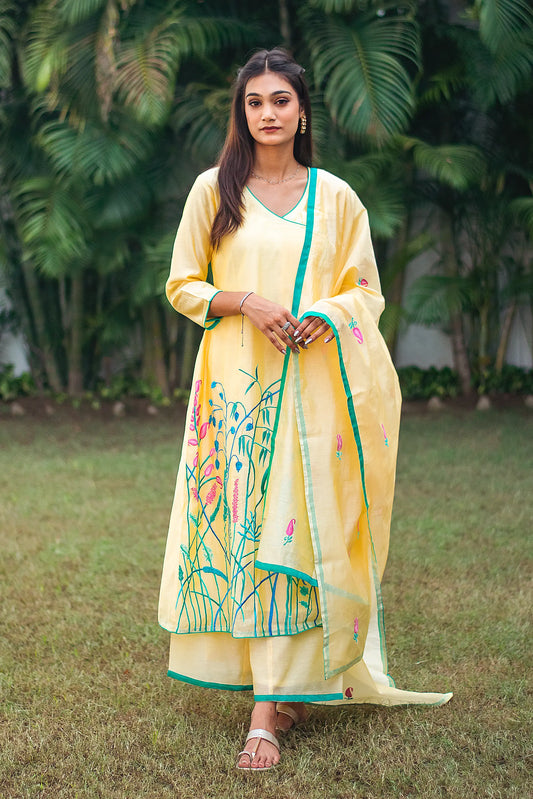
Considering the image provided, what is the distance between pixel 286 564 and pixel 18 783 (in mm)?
825

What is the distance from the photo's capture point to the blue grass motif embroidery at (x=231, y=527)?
2.35 meters

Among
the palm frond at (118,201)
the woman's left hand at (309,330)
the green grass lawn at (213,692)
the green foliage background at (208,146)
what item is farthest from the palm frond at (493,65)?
the woman's left hand at (309,330)

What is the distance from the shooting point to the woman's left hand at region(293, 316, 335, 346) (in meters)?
2.30

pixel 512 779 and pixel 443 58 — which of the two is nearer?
pixel 512 779

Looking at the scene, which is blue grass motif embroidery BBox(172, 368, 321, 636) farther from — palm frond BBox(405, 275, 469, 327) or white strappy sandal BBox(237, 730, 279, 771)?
palm frond BBox(405, 275, 469, 327)

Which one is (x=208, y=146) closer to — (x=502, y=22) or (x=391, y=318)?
(x=391, y=318)

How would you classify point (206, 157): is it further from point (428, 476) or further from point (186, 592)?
point (186, 592)

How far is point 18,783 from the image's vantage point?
7.15 feet

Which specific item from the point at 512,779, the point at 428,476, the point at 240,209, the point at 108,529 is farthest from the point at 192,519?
the point at 428,476

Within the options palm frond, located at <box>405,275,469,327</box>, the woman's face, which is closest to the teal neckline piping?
the woman's face

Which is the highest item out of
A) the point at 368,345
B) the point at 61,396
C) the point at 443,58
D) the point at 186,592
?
the point at 443,58

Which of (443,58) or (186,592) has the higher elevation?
Answer: (443,58)

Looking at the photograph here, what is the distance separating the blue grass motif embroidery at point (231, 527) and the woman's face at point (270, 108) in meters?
0.64

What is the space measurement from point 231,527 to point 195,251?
748 millimetres
